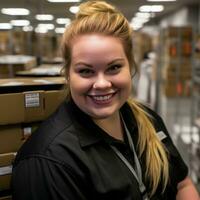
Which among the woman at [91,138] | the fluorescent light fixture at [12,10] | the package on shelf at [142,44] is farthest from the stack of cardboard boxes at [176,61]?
the package on shelf at [142,44]

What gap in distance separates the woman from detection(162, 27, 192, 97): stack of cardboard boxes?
4.17 meters

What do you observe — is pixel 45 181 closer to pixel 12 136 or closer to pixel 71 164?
pixel 71 164

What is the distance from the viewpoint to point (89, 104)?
1.07 metres

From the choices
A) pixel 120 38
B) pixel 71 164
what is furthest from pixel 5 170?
pixel 120 38

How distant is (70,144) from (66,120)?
3.6 inches

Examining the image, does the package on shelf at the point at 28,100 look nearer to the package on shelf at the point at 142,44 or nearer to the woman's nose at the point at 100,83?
the woman's nose at the point at 100,83

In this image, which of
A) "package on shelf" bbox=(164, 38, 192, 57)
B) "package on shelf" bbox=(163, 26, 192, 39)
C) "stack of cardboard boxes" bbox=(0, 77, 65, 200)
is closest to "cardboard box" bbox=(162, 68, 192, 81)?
"package on shelf" bbox=(164, 38, 192, 57)

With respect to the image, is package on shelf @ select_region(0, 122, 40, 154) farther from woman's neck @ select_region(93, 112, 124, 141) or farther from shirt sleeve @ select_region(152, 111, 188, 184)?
shirt sleeve @ select_region(152, 111, 188, 184)

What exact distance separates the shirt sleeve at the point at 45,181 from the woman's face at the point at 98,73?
0.72 ft

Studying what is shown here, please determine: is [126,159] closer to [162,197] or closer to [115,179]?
[115,179]

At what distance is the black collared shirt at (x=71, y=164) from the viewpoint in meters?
0.96

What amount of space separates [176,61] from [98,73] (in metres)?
4.54

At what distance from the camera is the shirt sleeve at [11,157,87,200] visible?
0.95 meters

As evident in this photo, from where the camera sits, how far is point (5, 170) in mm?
1251
